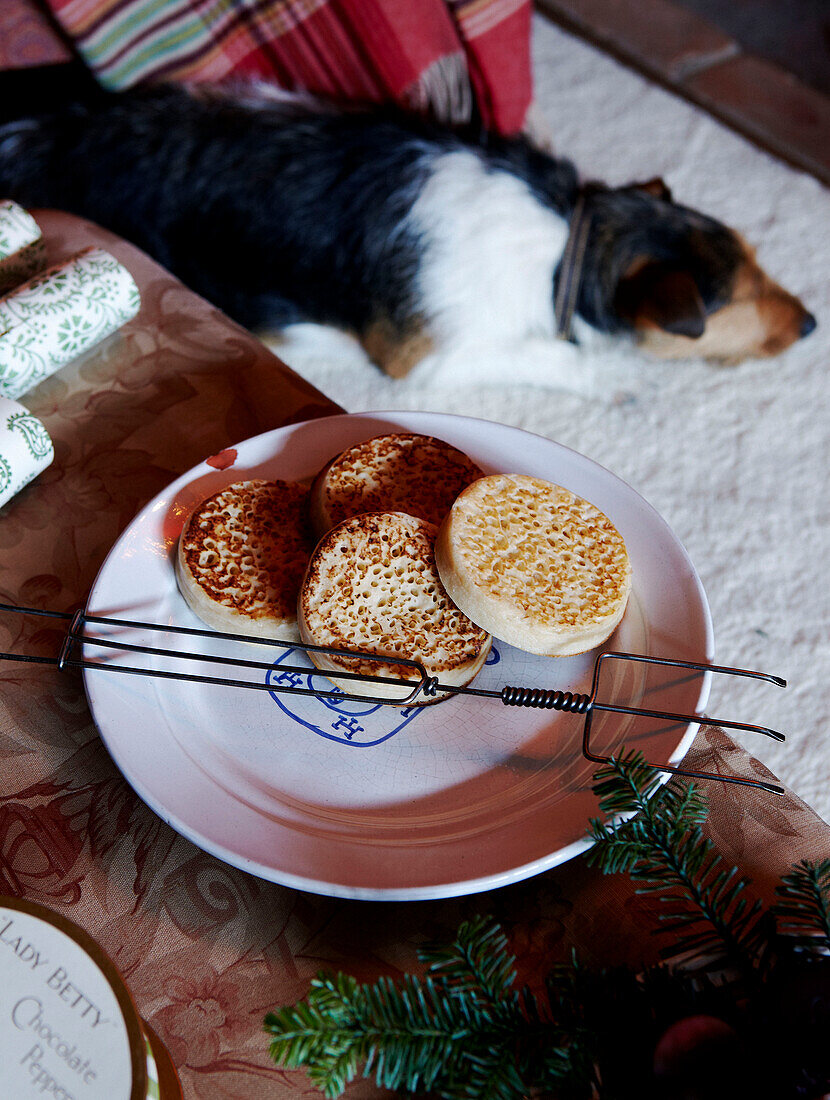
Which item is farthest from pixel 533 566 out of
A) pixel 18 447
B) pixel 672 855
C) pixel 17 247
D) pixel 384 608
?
pixel 17 247

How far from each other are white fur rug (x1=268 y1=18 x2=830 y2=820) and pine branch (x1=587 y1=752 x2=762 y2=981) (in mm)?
596

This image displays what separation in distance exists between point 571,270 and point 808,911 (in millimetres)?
1142

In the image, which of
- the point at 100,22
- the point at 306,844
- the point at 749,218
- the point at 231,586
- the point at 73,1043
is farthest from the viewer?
the point at 749,218

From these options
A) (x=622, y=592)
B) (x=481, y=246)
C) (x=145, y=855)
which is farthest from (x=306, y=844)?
(x=481, y=246)

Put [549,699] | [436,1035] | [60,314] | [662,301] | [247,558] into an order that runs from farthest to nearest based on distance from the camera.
→ [662,301]
[60,314]
[247,558]
[549,699]
[436,1035]

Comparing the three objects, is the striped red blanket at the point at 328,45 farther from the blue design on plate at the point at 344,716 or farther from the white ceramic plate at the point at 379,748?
the blue design on plate at the point at 344,716

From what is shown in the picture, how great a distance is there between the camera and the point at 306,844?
1.53 feet

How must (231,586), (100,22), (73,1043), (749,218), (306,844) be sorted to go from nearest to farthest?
(73,1043) < (306,844) < (231,586) < (100,22) < (749,218)

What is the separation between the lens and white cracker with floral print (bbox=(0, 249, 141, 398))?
2.33ft

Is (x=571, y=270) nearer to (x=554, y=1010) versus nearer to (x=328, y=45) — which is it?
(x=328, y=45)

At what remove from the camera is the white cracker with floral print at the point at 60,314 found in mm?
710

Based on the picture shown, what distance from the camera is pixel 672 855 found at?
0.42 metres

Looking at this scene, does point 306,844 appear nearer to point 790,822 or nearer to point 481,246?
point 790,822

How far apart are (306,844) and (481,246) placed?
1058 millimetres
